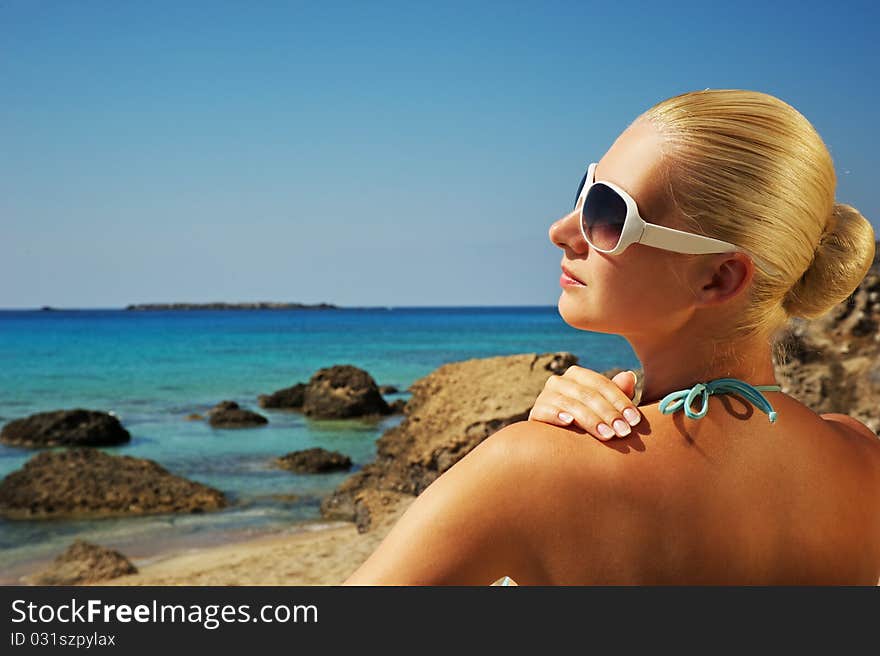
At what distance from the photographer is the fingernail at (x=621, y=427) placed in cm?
145

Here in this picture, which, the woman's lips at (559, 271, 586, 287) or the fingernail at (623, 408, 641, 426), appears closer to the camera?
the fingernail at (623, 408, 641, 426)

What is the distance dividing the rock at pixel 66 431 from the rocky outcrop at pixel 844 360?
60.7 feet

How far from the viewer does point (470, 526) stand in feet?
4.71

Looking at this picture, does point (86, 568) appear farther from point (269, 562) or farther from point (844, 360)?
point (844, 360)

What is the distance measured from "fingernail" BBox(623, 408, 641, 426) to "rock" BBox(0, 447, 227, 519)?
1316 cm

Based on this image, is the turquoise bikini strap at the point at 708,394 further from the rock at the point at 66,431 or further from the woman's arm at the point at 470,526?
the rock at the point at 66,431

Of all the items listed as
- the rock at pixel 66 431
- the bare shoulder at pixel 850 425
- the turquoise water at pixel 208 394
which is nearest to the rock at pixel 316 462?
the turquoise water at pixel 208 394

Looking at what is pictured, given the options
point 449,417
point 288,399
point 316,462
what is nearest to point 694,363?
point 449,417

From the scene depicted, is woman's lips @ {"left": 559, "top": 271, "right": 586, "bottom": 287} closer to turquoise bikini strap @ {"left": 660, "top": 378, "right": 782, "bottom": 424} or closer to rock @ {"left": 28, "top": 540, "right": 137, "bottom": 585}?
turquoise bikini strap @ {"left": 660, "top": 378, "right": 782, "bottom": 424}

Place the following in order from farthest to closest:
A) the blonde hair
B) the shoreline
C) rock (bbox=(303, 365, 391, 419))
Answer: rock (bbox=(303, 365, 391, 419)), the shoreline, the blonde hair

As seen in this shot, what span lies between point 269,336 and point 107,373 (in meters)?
39.6

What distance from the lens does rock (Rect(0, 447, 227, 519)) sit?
13609 millimetres

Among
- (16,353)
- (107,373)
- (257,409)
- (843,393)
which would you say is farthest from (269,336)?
(843,393)

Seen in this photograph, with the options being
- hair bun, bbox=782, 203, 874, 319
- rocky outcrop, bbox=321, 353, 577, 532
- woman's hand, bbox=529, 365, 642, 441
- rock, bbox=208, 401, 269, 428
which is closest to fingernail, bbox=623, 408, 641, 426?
woman's hand, bbox=529, 365, 642, 441
